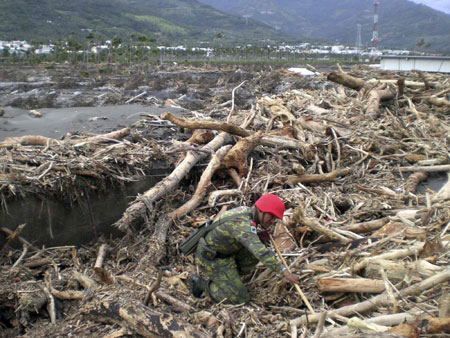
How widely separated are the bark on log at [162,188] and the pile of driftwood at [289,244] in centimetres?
2

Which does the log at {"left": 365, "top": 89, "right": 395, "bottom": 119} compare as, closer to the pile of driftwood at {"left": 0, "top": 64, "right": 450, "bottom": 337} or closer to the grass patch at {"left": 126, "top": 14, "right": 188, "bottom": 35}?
the pile of driftwood at {"left": 0, "top": 64, "right": 450, "bottom": 337}

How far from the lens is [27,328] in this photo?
4.17 m

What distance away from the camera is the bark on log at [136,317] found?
3.25 m

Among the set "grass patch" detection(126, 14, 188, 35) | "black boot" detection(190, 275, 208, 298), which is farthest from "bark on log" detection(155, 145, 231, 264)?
"grass patch" detection(126, 14, 188, 35)

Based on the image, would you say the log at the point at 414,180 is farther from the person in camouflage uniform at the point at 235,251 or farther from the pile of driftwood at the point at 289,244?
the person in camouflage uniform at the point at 235,251

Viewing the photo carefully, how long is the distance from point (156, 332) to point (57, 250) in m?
2.56

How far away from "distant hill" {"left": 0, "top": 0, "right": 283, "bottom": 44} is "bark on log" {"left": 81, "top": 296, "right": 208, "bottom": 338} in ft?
262

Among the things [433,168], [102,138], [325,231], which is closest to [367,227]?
[325,231]

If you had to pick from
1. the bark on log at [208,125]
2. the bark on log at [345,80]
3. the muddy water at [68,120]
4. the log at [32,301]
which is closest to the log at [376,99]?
the bark on log at [345,80]

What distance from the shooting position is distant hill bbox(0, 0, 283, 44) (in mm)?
90438

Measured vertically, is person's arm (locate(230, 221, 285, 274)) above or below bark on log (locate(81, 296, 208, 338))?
above

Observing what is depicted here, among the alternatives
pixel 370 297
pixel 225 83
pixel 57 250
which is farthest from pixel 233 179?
pixel 225 83

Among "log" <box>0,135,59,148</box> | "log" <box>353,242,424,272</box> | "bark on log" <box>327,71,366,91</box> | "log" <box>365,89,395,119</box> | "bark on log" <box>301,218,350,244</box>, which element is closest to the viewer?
"log" <box>353,242,424,272</box>

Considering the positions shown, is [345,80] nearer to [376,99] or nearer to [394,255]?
[376,99]
